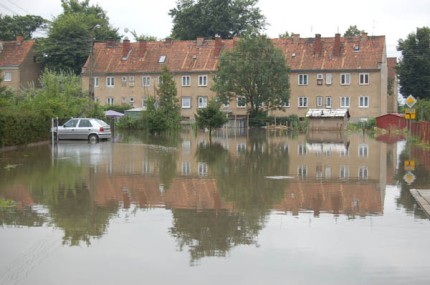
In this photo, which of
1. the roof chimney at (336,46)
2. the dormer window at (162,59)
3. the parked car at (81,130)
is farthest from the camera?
the dormer window at (162,59)

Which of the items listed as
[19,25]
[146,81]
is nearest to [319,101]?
[146,81]

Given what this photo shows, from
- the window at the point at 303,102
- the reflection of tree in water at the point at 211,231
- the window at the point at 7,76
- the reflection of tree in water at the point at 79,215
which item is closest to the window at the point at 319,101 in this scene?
the window at the point at 303,102

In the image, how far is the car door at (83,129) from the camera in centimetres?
4197

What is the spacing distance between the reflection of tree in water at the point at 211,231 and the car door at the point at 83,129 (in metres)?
29.5

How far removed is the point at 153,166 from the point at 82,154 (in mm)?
7332

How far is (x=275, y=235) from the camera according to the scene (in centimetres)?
1082

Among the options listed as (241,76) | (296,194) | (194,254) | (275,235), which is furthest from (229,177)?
(241,76)

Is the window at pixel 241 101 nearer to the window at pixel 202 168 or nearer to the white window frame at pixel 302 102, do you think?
the white window frame at pixel 302 102

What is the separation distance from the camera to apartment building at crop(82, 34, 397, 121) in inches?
3187

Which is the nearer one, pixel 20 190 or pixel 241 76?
pixel 20 190

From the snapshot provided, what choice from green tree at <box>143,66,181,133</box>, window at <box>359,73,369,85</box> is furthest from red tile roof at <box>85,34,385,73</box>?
green tree at <box>143,66,181,133</box>

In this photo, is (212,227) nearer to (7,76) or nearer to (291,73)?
(291,73)

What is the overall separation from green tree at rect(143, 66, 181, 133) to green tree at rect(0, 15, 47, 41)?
44.6 meters

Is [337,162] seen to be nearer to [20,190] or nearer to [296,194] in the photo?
[296,194]
